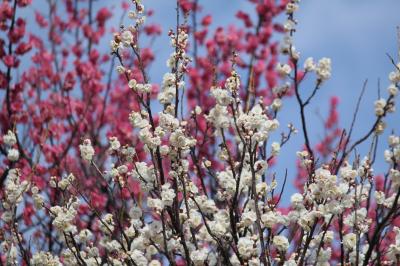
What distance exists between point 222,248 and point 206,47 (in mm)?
5830

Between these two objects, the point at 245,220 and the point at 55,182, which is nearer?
the point at 245,220

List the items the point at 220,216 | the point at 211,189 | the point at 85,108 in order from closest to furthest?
the point at 220,216 < the point at 211,189 < the point at 85,108

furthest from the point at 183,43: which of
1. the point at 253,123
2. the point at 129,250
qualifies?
the point at 129,250

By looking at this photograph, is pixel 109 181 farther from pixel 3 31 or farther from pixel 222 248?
pixel 3 31

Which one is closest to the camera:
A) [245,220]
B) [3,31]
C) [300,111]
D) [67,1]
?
[245,220]

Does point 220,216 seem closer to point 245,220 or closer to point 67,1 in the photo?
point 245,220

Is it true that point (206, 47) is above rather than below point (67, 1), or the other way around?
below

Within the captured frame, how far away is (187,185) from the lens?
4191mm

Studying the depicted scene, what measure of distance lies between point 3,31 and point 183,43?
4524 millimetres

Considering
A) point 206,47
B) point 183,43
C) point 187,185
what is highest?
point 206,47

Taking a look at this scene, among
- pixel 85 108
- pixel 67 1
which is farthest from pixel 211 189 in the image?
pixel 67 1

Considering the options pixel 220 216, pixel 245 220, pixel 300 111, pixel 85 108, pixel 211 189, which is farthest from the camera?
pixel 85 108

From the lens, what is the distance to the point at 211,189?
7176 mm

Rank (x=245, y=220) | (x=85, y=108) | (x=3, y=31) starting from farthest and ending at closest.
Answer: (x=85, y=108), (x=3, y=31), (x=245, y=220)
